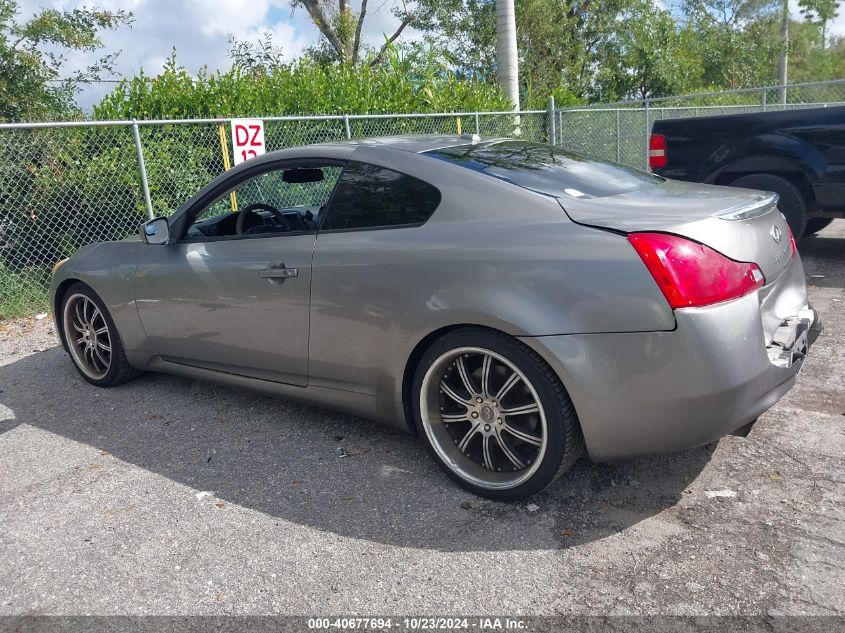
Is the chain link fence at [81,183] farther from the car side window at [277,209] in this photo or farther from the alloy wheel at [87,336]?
the car side window at [277,209]

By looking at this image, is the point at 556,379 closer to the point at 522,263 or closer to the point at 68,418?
the point at 522,263

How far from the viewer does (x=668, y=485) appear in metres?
3.26

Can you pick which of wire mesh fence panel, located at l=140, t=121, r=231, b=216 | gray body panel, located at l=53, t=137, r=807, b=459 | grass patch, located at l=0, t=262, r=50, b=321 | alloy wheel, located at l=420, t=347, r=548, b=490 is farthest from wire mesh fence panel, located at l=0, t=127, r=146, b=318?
alloy wheel, located at l=420, t=347, r=548, b=490

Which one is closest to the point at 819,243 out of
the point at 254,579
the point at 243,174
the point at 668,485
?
the point at 668,485

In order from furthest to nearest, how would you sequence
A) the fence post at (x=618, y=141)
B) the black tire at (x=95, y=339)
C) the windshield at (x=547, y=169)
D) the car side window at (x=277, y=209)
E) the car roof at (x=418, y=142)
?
1. the fence post at (x=618, y=141)
2. the black tire at (x=95, y=339)
3. the car side window at (x=277, y=209)
4. the car roof at (x=418, y=142)
5. the windshield at (x=547, y=169)

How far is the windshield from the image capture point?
3.29m

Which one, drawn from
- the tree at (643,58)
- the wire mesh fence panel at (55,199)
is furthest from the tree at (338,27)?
the wire mesh fence panel at (55,199)

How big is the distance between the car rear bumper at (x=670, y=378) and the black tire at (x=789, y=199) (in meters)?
4.85

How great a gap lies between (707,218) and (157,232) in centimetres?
303

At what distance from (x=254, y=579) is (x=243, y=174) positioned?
2204 millimetres

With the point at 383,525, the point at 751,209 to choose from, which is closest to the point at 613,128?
the point at 751,209

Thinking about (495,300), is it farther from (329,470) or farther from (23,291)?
(23,291)

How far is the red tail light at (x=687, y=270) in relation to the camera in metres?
2.67

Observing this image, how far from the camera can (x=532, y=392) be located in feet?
9.73
